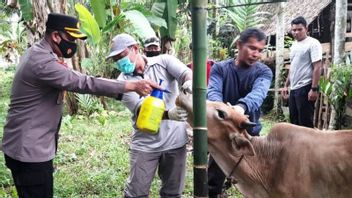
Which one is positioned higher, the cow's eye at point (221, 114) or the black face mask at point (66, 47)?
the black face mask at point (66, 47)

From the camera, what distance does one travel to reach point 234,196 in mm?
4594

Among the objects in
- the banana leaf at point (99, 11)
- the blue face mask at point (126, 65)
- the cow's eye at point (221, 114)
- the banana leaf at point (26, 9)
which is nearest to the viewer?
the cow's eye at point (221, 114)

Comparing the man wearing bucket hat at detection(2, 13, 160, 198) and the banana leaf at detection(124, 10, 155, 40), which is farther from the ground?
the banana leaf at detection(124, 10, 155, 40)

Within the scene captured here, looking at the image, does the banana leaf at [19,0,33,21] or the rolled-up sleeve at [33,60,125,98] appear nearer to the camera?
the rolled-up sleeve at [33,60,125,98]

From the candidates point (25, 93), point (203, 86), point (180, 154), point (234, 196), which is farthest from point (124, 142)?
point (203, 86)

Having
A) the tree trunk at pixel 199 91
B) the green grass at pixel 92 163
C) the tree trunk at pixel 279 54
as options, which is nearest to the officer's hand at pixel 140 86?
the tree trunk at pixel 199 91

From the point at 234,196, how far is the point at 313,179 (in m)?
2.00

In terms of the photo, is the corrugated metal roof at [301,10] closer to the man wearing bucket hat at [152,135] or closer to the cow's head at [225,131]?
the man wearing bucket hat at [152,135]

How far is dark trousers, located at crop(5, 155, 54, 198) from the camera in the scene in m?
2.85

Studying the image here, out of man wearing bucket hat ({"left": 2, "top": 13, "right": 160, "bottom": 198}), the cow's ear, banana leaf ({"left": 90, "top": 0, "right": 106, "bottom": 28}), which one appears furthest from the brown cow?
banana leaf ({"left": 90, "top": 0, "right": 106, "bottom": 28})

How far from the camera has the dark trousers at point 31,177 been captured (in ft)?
9.34

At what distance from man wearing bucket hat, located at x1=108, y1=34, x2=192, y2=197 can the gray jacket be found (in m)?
0.50

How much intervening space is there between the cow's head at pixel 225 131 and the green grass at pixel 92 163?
1917mm

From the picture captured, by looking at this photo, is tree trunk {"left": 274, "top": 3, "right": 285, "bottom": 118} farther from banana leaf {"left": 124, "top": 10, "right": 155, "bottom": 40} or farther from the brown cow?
the brown cow
